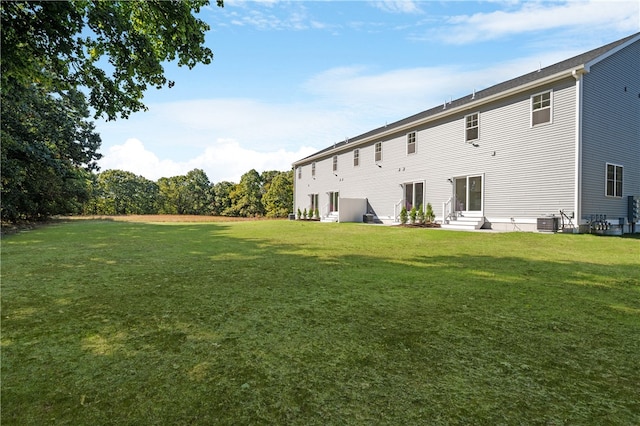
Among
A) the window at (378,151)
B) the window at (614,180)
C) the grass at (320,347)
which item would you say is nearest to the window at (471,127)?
the window at (614,180)

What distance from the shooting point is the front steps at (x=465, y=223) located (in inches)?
567

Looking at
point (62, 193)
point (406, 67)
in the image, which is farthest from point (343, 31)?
point (62, 193)

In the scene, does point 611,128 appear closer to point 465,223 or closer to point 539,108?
point 539,108

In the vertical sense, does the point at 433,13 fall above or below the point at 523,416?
above

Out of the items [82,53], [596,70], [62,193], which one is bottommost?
[62,193]

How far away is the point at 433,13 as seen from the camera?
396 inches

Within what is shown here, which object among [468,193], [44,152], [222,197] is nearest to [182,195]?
[222,197]

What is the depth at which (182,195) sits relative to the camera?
59531 millimetres

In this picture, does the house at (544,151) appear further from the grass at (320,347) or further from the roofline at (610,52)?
the grass at (320,347)

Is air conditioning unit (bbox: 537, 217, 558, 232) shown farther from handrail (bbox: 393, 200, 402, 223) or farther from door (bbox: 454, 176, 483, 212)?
handrail (bbox: 393, 200, 402, 223)

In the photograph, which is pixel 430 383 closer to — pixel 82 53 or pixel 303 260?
pixel 303 260

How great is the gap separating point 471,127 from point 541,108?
317 centimetres

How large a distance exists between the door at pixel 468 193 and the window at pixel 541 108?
3.25 metres

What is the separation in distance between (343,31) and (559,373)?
36.2ft
